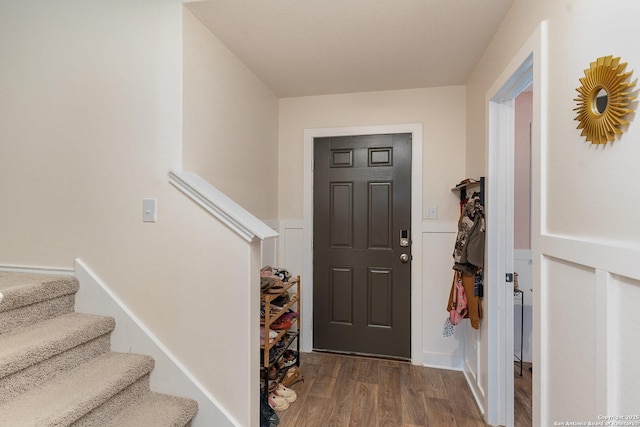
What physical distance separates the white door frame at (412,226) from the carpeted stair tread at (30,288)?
5.56 ft

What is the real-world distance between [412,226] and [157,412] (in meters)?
2.12

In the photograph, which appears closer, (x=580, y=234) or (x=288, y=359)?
(x=580, y=234)

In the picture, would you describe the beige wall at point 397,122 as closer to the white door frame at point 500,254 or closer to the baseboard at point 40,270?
the white door frame at point 500,254

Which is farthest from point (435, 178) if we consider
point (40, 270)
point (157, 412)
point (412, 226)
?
point (40, 270)

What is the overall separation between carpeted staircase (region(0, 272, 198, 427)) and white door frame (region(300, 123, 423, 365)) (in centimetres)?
140

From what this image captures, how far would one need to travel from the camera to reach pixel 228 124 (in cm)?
202

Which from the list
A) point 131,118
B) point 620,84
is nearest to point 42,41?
point 131,118

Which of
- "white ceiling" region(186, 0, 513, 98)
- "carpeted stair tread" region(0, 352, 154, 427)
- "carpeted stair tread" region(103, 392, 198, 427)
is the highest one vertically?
"white ceiling" region(186, 0, 513, 98)

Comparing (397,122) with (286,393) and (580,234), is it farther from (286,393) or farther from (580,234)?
(286,393)

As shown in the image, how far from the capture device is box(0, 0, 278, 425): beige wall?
1494 mm

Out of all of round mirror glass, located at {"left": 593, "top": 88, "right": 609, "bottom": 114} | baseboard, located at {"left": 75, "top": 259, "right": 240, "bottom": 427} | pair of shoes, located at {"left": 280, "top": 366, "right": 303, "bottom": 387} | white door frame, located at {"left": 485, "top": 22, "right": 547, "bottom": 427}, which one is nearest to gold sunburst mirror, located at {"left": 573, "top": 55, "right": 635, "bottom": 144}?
round mirror glass, located at {"left": 593, "top": 88, "right": 609, "bottom": 114}

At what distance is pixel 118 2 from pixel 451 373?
11.1ft

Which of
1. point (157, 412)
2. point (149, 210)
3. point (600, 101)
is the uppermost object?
point (600, 101)

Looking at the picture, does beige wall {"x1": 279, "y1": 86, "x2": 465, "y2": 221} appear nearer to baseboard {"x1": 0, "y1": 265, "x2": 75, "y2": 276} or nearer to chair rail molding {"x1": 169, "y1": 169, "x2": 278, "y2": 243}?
chair rail molding {"x1": 169, "y1": 169, "x2": 278, "y2": 243}
